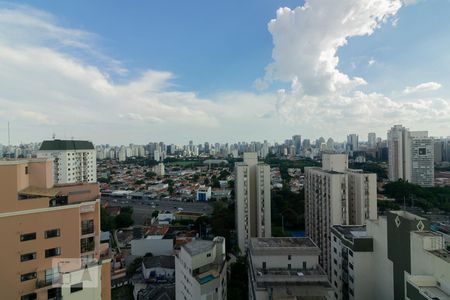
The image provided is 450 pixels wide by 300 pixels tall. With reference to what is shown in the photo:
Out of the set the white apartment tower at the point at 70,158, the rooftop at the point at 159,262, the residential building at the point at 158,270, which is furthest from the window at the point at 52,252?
the white apartment tower at the point at 70,158

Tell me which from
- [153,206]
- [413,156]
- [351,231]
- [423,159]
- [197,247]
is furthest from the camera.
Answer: [413,156]

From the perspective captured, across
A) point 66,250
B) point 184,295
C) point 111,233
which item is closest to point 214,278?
point 184,295

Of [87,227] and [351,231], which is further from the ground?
[87,227]

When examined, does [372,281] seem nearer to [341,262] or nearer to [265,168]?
[341,262]

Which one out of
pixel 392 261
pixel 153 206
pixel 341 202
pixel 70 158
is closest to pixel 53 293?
pixel 392 261

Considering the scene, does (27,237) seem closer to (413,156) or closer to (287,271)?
(287,271)

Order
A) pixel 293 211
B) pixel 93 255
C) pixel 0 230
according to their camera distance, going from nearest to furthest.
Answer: pixel 0 230 < pixel 93 255 < pixel 293 211

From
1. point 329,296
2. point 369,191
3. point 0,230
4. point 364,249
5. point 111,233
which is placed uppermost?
point 0,230
